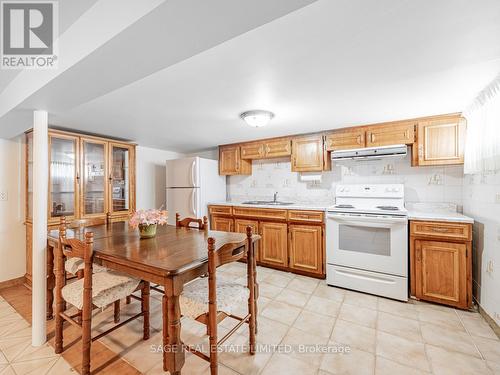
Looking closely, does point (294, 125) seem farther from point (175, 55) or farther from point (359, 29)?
point (175, 55)

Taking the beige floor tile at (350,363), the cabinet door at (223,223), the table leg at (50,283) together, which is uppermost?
the cabinet door at (223,223)

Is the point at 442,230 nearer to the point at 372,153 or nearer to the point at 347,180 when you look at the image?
the point at 372,153

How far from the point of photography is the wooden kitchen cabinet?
2.18 meters

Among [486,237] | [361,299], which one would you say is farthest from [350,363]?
[486,237]

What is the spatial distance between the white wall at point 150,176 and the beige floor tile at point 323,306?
10.9 ft

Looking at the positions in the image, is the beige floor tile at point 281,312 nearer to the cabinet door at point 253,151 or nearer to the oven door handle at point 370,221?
the oven door handle at point 370,221

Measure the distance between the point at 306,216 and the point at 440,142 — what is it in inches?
67.0

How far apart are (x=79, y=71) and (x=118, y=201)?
2628mm

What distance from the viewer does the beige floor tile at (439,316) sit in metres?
2.01

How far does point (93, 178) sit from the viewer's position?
10.3 feet

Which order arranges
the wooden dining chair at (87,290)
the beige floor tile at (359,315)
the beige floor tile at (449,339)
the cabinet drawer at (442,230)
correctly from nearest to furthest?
the wooden dining chair at (87,290)
the beige floor tile at (449,339)
the beige floor tile at (359,315)
the cabinet drawer at (442,230)

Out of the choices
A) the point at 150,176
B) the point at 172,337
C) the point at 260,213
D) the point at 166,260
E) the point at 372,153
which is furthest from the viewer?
the point at 150,176

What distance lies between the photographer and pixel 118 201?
3.43m

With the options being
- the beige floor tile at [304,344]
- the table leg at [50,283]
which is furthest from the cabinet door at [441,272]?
the table leg at [50,283]
